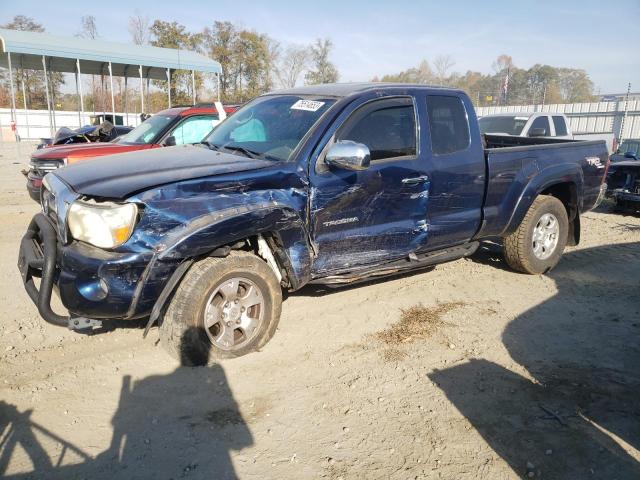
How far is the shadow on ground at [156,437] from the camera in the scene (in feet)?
8.11

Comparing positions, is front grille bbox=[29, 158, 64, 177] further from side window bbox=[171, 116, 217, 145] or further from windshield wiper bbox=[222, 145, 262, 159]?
windshield wiper bbox=[222, 145, 262, 159]

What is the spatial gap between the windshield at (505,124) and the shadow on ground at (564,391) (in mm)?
6452

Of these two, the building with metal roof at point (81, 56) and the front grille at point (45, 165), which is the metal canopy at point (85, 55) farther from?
the front grille at point (45, 165)

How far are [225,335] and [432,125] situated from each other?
2580 mm

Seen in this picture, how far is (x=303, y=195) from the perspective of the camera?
3.62 m

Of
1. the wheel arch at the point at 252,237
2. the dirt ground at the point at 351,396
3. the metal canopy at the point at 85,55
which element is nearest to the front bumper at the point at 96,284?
the wheel arch at the point at 252,237

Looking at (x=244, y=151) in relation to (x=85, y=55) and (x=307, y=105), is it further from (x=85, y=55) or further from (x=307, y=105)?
(x=85, y=55)

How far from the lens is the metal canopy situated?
1973 cm

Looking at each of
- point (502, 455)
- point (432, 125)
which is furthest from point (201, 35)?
point (502, 455)

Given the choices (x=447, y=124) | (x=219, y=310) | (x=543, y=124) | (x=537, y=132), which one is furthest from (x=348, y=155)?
(x=543, y=124)

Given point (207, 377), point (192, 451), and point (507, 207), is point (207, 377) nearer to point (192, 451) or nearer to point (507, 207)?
point (192, 451)

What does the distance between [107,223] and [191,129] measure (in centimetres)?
515

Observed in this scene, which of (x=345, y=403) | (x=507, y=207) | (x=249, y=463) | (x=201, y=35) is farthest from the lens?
(x=201, y=35)

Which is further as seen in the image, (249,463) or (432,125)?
(432,125)
